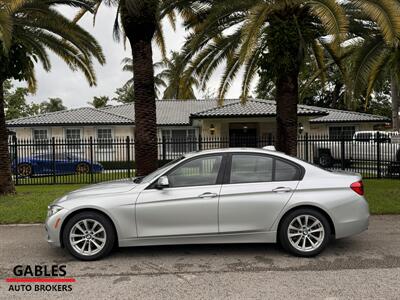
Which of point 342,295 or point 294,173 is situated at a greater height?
point 294,173

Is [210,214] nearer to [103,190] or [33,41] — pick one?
[103,190]

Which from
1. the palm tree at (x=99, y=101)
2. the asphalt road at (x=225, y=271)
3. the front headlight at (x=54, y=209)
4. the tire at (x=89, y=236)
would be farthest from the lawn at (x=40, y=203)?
the palm tree at (x=99, y=101)

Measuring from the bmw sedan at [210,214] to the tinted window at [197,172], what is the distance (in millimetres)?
28

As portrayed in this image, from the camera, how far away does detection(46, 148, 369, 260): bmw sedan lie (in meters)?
5.16

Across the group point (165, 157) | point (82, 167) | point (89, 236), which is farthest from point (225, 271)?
point (82, 167)

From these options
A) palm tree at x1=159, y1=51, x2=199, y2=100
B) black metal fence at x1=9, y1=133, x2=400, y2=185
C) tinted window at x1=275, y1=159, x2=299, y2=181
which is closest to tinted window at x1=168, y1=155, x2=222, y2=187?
tinted window at x1=275, y1=159, x2=299, y2=181

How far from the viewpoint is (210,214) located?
517 centimetres

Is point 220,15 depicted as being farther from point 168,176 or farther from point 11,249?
point 11,249

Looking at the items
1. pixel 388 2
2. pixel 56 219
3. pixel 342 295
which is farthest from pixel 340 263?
pixel 388 2

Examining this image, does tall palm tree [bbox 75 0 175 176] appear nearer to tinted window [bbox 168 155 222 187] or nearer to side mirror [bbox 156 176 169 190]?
tinted window [bbox 168 155 222 187]

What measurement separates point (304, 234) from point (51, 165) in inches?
627

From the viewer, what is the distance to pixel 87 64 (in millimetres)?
12375

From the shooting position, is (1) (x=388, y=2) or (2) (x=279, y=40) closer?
(1) (x=388, y=2)

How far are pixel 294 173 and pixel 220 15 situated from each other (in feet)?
19.1
